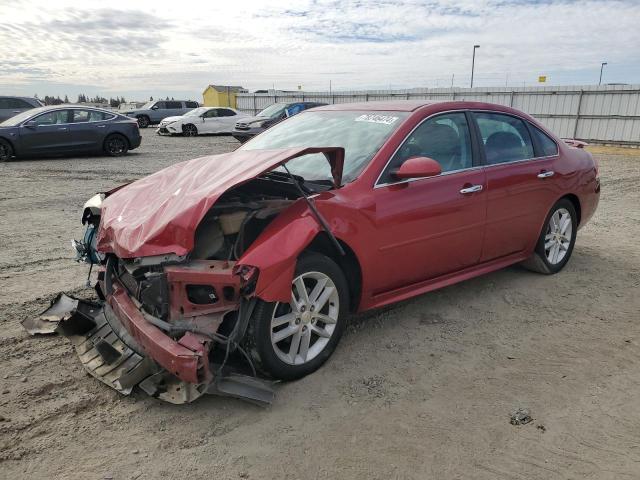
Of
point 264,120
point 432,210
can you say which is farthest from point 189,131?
point 432,210

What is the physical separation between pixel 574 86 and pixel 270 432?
22018 mm

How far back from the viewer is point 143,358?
9.86 ft

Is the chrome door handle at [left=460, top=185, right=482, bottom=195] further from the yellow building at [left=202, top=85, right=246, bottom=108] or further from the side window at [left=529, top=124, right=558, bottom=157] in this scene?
the yellow building at [left=202, top=85, right=246, bottom=108]

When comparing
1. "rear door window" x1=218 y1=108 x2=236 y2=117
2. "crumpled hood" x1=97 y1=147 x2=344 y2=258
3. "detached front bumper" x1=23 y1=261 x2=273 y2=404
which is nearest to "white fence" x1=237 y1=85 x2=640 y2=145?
"rear door window" x1=218 y1=108 x2=236 y2=117

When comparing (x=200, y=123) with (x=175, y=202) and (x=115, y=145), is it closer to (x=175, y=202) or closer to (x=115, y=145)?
(x=115, y=145)

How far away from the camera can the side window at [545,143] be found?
16.2 ft

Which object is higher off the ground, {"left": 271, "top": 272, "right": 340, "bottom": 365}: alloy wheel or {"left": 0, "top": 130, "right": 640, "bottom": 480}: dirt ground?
{"left": 271, "top": 272, "right": 340, "bottom": 365}: alloy wheel

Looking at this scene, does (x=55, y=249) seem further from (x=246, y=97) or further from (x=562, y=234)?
(x=246, y=97)

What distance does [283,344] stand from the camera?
3.29m

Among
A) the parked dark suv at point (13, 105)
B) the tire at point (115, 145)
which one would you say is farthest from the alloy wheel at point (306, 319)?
the parked dark suv at point (13, 105)

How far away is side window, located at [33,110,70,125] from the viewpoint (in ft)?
44.3

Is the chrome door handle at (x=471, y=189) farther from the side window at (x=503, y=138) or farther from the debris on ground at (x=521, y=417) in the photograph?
the debris on ground at (x=521, y=417)

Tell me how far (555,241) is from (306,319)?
314 centimetres

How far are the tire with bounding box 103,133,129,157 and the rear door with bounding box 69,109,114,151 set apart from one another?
179 millimetres
